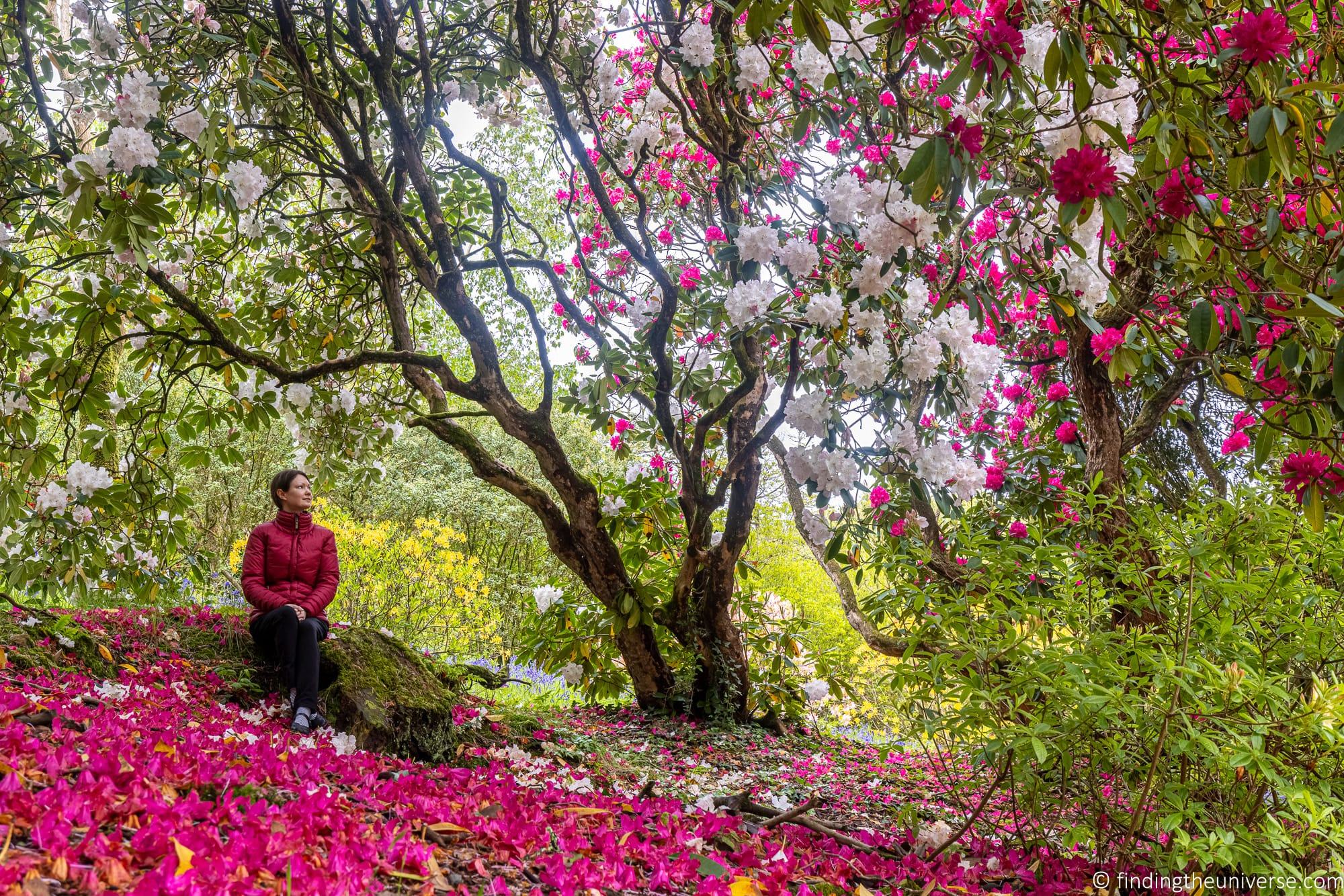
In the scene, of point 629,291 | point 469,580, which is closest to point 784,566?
point 469,580

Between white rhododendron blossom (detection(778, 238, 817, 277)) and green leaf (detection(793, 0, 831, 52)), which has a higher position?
white rhododendron blossom (detection(778, 238, 817, 277))

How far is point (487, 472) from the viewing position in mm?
4195

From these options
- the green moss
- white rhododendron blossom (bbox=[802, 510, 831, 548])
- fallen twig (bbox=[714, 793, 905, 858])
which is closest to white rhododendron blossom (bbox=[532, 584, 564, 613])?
the green moss

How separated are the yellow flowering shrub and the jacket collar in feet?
11.4

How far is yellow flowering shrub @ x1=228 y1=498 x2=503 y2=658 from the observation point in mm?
7379

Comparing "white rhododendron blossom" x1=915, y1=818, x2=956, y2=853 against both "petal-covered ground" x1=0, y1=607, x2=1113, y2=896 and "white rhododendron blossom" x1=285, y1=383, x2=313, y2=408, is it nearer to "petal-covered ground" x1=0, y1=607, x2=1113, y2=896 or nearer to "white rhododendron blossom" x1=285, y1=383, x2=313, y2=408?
"petal-covered ground" x1=0, y1=607, x2=1113, y2=896

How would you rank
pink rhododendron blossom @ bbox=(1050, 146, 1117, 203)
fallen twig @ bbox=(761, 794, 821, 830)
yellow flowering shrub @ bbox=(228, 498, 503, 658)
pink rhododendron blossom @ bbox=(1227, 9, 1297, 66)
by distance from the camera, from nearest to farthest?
pink rhododendron blossom @ bbox=(1227, 9, 1297, 66) → pink rhododendron blossom @ bbox=(1050, 146, 1117, 203) → fallen twig @ bbox=(761, 794, 821, 830) → yellow flowering shrub @ bbox=(228, 498, 503, 658)

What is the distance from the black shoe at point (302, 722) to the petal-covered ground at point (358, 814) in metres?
0.07

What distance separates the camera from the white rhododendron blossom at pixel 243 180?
2.77 m

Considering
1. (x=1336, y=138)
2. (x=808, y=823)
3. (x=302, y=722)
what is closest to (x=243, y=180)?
(x=302, y=722)

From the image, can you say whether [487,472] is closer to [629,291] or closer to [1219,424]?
[629,291]

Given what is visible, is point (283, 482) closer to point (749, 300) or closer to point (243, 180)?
point (243, 180)

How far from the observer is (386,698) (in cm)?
296

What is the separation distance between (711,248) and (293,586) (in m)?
2.42
